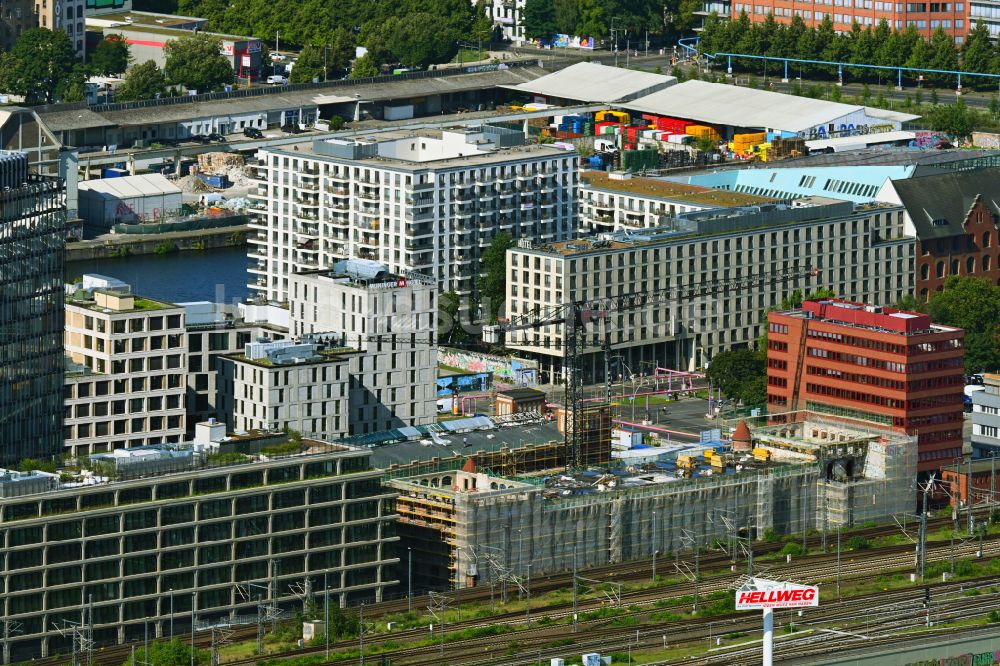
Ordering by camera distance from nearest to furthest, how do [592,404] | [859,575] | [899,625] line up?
[899,625]
[859,575]
[592,404]

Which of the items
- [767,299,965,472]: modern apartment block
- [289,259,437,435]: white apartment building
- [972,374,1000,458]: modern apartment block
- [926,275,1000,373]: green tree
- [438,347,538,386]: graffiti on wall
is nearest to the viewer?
[767,299,965,472]: modern apartment block

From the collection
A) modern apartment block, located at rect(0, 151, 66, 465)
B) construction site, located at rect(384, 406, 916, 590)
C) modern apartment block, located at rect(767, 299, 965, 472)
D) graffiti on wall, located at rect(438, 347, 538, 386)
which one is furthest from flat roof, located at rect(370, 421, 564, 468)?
graffiti on wall, located at rect(438, 347, 538, 386)

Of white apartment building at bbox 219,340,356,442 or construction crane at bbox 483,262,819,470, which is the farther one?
construction crane at bbox 483,262,819,470

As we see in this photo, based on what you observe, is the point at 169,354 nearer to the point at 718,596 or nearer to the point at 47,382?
the point at 47,382

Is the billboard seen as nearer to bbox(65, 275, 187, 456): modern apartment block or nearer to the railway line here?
the railway line

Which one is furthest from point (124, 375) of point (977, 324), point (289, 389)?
point (977, 324)

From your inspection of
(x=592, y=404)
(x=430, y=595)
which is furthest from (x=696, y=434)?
(x=430, y=595)

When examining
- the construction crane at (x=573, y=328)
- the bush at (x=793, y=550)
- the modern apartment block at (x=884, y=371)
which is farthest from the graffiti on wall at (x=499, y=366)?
the bush at (x=793, y=550)

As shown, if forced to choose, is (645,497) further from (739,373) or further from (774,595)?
(774,595)
